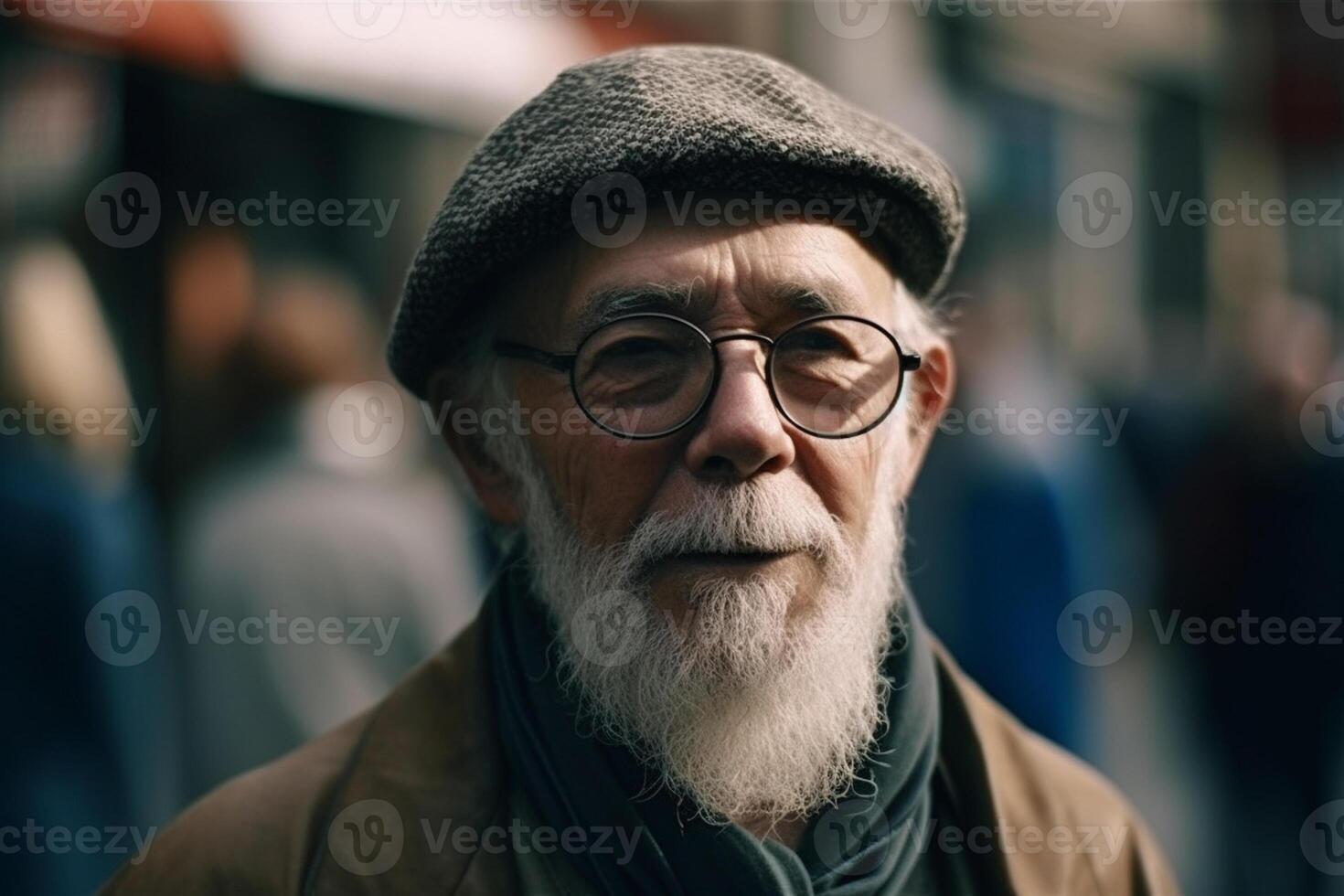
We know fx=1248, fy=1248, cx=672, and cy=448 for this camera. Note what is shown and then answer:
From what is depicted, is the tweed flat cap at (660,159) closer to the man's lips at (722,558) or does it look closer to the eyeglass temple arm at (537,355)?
the eyeglass temple arm at (537,355)

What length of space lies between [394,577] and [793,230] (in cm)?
211

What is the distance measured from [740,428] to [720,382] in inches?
3.4

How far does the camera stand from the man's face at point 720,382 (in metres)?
1.86

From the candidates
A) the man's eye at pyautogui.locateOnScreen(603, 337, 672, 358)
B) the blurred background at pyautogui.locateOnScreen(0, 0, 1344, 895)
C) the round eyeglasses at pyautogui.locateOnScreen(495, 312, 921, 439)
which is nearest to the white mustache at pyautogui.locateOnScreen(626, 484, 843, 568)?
the round eyeglasses at pyautogui.locateOnScreen(495, 312, 921, 439)

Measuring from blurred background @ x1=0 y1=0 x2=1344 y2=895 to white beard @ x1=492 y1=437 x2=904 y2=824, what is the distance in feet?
5.43

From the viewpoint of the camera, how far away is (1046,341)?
34.2ft

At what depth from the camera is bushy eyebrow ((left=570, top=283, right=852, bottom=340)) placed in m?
1.90

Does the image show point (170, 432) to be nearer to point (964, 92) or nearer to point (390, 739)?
point (390, 739)

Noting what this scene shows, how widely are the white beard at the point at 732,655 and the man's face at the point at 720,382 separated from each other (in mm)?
25

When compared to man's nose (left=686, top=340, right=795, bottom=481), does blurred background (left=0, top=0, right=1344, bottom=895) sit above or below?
below

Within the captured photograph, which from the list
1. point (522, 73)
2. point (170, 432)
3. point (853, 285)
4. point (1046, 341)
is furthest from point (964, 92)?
point (853, 285)

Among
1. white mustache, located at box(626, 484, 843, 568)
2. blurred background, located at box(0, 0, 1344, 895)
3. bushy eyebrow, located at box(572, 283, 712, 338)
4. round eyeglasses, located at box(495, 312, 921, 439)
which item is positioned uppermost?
bushy eyebrow, located at box(572, 283, 712, 338)

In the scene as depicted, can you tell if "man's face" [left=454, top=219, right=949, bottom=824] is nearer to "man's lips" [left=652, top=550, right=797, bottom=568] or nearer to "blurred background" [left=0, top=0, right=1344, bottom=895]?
"man's lips" [left=652, top=550, right=797, bottom=568]

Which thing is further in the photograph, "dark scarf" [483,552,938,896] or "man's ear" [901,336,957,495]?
"man's ear" [901,336,957,495]
